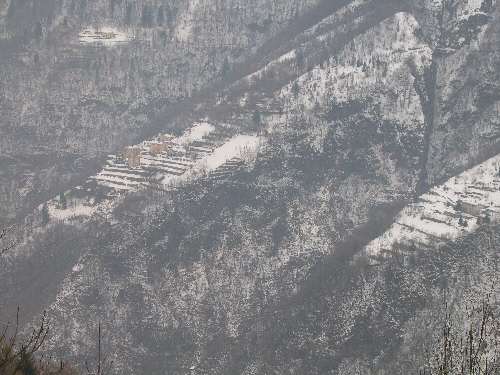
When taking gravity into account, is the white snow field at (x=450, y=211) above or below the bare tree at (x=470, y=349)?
below

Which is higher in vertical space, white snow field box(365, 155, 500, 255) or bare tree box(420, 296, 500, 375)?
bare tree box(420, 296, 500, 375)

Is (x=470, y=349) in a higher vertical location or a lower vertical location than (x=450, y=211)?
higher

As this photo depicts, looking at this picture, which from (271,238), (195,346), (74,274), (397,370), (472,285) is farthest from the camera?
(271,238)

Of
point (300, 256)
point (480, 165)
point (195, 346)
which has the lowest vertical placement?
point (195, 346)

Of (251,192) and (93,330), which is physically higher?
(251,192)

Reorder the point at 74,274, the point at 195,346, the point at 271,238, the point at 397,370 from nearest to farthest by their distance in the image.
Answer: the point at 397,370 → the point at 195,346 → the point at 74,274 → the point at 271,238

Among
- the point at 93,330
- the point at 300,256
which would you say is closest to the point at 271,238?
the point at 300,256

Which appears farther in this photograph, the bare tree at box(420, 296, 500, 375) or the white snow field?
the white snow field

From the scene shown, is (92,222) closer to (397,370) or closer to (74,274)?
(74,274)

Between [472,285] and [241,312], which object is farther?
[241,312]

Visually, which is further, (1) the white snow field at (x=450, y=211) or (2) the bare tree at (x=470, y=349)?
(1) the white snow field at (x=450, y=211)

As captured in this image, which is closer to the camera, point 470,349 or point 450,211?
point 470,349
